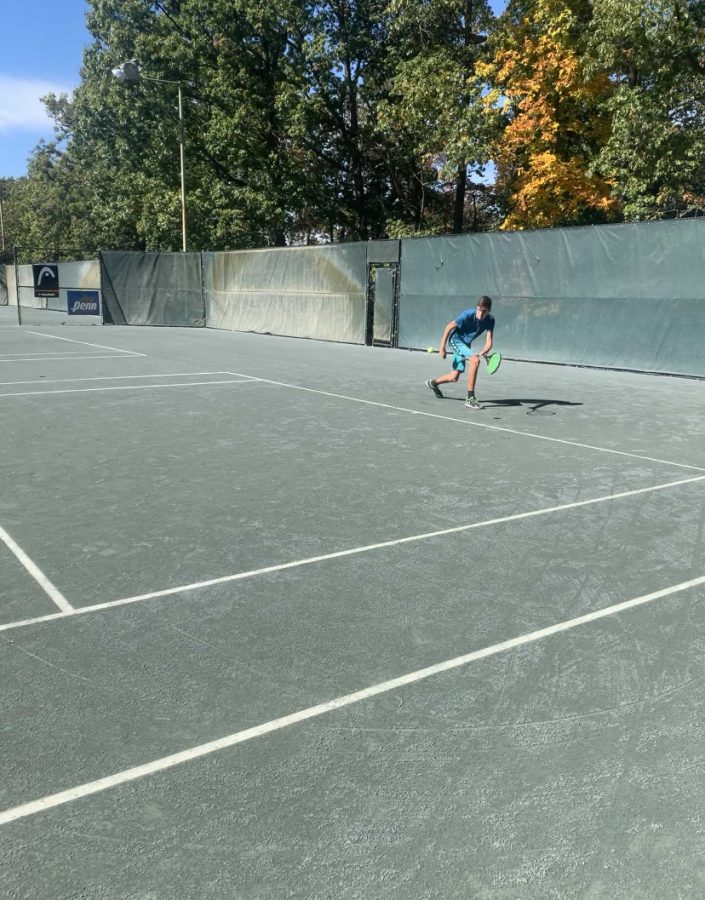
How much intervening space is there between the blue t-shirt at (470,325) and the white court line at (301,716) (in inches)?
292

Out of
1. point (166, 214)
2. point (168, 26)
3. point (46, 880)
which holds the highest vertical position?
point (168, 26)

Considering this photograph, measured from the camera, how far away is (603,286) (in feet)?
59.7

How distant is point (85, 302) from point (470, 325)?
84.8 ft

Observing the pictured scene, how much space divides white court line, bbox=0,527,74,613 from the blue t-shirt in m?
7.76

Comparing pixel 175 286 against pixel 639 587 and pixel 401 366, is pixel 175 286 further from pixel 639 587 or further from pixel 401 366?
pixel 639 587

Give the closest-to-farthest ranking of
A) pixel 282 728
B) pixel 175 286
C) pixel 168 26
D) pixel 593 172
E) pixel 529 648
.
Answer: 1. pixel 282 728
2. pixel 529 648
3. pixel 593 172
4. pixel 175 286
5. pixel 168 26

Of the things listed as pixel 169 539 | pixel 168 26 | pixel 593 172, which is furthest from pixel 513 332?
pixel 168 26

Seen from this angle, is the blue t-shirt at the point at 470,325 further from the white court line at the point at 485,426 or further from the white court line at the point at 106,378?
the white court line at the point at 106,378

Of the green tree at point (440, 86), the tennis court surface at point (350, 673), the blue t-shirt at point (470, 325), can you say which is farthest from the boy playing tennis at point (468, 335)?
the green tree at point (440, 86)

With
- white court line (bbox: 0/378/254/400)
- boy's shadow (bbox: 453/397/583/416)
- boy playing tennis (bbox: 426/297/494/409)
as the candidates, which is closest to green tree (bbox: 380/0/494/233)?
white court line (bbox: 0/378/254/400)

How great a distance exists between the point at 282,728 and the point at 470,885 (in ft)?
3.57

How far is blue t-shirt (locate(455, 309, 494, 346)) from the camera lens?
11.7 meters

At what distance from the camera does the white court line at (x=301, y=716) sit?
9.16 feet

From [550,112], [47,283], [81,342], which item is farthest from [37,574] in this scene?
[47,283]
